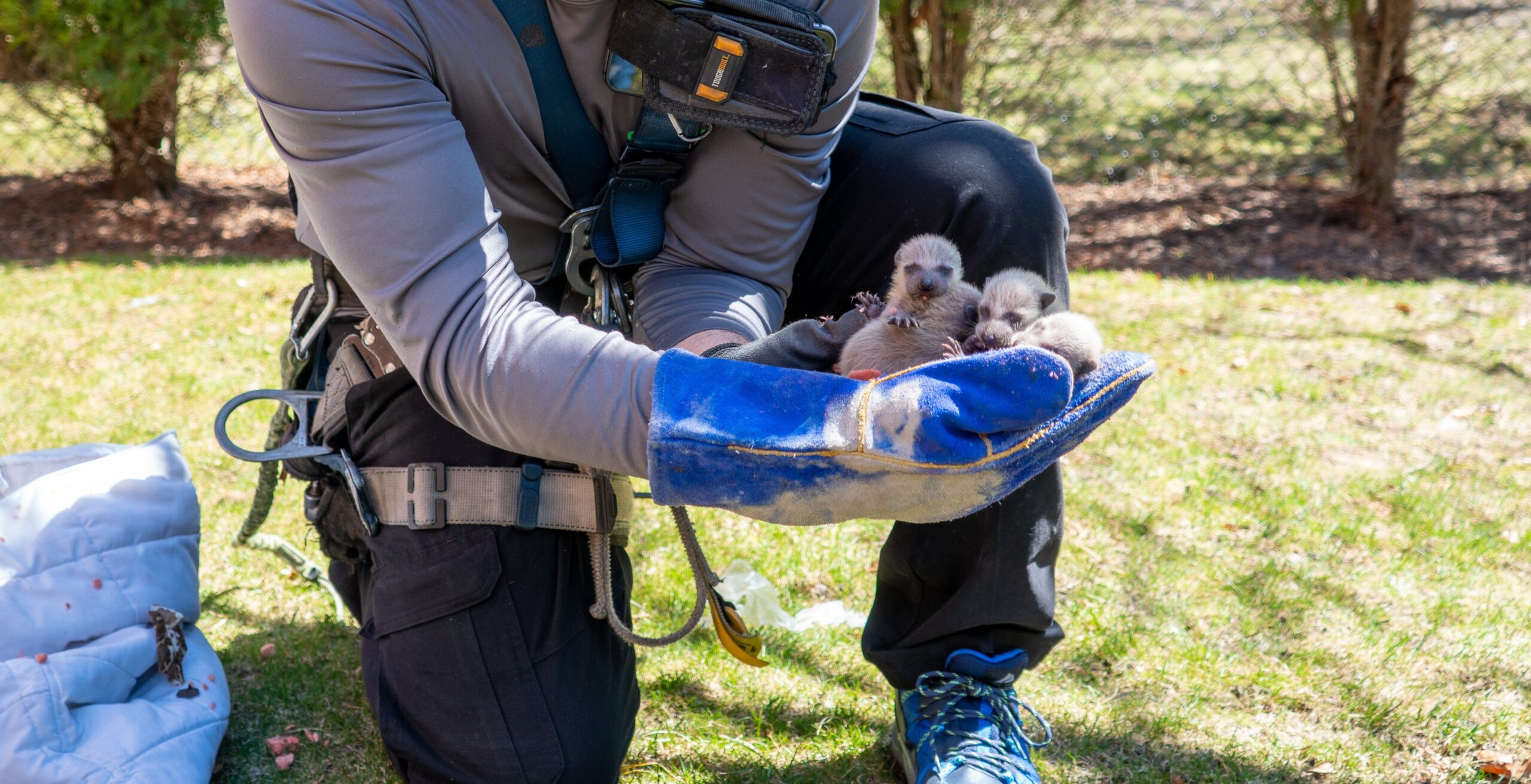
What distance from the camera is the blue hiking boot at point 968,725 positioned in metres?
2.21

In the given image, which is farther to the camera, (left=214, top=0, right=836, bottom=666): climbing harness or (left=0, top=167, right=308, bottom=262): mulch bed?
(left=0, top=167, right=308, bottom=262): mulch bed

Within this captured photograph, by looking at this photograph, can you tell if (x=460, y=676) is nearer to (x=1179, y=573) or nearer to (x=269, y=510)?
(x=269, y=510)

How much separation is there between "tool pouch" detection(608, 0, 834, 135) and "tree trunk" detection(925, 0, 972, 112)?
485cm

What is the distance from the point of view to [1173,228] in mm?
7090

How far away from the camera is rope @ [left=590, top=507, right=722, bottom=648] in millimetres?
2096

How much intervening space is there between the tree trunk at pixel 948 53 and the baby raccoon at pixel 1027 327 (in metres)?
5.04

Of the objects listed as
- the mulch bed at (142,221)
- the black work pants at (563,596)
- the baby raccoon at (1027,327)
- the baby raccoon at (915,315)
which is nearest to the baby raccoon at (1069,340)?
the baby raccoon at (1027,327)

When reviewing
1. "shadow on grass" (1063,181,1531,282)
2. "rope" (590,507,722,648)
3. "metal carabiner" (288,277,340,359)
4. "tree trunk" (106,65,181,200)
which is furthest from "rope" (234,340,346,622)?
"tree trunk" (106,65,181,200)

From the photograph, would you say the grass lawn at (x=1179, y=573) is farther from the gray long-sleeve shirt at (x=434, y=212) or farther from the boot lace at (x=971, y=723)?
the gray long-sleeve shirt at (x=434, y=212)

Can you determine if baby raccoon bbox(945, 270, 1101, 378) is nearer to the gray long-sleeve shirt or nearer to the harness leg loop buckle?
the gray long-sleeve shirt

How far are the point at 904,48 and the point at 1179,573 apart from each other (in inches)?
177

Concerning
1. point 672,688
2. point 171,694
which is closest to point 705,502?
point 672,688

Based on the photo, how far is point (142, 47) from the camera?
6.38m

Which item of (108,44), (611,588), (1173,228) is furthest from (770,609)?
(108,44)
